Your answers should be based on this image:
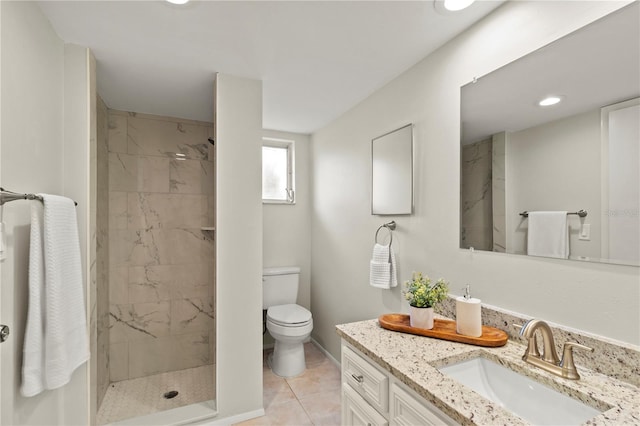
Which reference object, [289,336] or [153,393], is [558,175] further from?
[153,393]

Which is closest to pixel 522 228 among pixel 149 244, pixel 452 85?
pixel 452 85

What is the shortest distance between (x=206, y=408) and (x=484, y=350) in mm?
1827

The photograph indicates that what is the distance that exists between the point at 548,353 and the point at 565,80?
0.97m

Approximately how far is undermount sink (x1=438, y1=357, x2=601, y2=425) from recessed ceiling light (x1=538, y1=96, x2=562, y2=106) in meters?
0.99

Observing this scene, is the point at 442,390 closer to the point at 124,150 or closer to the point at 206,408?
the point at 206,408

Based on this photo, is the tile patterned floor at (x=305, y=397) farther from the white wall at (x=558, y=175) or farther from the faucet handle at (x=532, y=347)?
the white wall at (x=558, y=175)

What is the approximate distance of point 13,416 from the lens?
117cm

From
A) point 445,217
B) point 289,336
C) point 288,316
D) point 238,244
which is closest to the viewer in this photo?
point 445,217

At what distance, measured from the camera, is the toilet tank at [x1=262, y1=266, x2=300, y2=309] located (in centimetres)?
292

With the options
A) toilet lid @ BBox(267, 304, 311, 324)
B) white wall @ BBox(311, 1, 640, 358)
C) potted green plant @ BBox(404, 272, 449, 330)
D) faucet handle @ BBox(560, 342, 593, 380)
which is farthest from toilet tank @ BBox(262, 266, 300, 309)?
faucet handle @ BBox(560, 342, 593, 380)

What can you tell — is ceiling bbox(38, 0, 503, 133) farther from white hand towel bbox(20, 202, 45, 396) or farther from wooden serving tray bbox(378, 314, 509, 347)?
wooden serving tray bbox(378, 314, 509, 347)

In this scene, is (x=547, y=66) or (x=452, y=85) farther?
(x=452, y=85)

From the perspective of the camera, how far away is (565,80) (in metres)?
1.09

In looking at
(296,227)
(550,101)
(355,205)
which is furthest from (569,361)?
(296,227)
